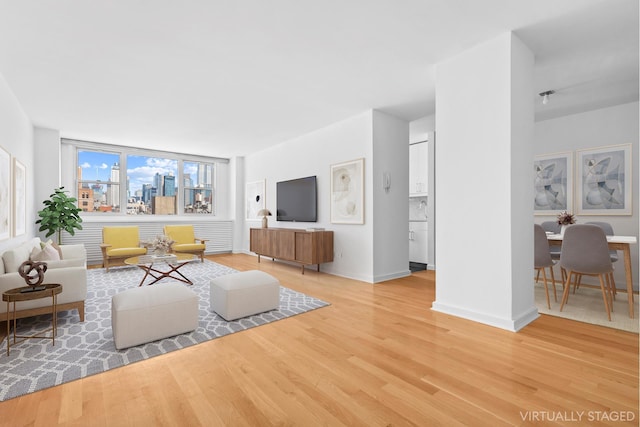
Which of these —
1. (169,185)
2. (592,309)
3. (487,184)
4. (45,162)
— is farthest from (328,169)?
(45,162)

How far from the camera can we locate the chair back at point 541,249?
3.48 m

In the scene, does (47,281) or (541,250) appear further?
(541,250)

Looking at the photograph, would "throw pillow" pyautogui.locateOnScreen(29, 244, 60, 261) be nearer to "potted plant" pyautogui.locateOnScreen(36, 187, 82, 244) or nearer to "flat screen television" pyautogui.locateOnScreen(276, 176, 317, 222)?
"potted plant" pyautogui.locateOnScreen(36, 187, 82, 244)

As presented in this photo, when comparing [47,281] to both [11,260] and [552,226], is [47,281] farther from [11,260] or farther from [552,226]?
[552,226]

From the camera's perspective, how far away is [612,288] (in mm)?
3555

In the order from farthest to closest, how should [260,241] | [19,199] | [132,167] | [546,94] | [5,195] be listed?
[132,167] → [260,241] → [19,199] → [546,94] → [5,195]

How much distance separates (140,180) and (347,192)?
5.29m

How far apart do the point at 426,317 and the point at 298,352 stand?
4.79 feet

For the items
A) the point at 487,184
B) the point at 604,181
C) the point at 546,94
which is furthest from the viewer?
the point at 604,181

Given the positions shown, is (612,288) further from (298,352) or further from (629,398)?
(298,352)

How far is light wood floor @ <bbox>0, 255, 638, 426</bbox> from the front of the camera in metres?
1.56

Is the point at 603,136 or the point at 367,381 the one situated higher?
the point at 603,136

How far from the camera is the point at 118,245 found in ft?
19.4

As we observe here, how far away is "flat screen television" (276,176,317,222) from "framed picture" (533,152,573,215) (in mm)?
3660
